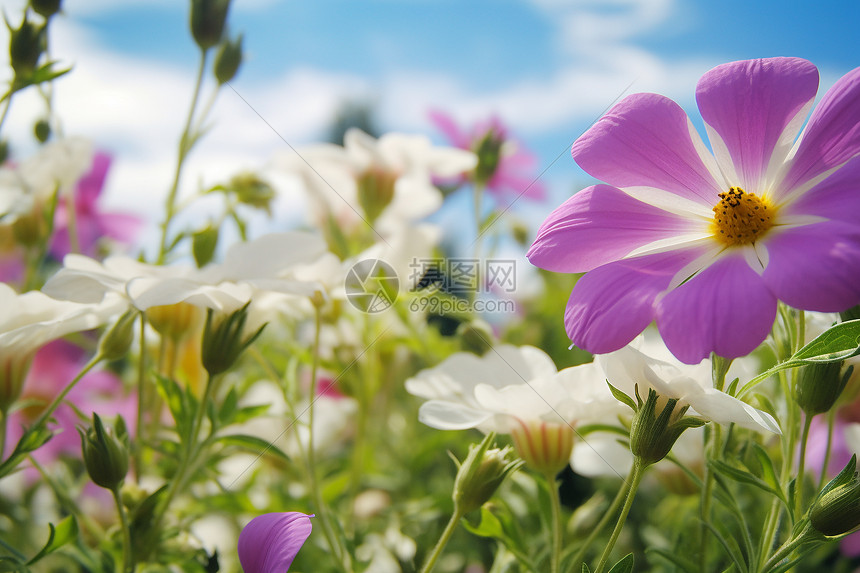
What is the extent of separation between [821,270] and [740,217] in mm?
66

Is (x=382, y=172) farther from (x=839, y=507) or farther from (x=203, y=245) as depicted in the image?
(x=839, y=507)

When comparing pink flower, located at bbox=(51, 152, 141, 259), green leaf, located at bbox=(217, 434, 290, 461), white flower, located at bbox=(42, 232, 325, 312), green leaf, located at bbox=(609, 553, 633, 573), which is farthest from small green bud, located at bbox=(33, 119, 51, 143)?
green leaf, located at bbox=(609, 553, 633, 573)

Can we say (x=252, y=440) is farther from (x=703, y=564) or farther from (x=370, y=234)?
(x=370, y=234)

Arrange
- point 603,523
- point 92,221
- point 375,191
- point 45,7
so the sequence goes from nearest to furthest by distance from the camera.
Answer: point 603,523 → point 45,7 → point 375,191 → point 92,221

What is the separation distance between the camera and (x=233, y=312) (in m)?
0.36

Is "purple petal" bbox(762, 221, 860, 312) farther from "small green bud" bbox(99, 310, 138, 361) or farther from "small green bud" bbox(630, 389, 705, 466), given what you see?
"small green bud" bbox(99, 310, 138, 361)

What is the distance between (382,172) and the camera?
720mm

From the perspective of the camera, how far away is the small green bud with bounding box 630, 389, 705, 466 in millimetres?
256

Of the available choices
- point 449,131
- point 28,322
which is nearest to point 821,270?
point 28,322

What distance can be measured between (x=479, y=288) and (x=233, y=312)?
330 millimetres

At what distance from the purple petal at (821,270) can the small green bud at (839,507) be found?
0.09 meters

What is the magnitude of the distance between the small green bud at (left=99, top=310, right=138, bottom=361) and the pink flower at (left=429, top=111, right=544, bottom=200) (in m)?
0.42

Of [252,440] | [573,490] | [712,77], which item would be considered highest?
[712,77]

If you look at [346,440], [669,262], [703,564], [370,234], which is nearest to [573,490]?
[346,440]
